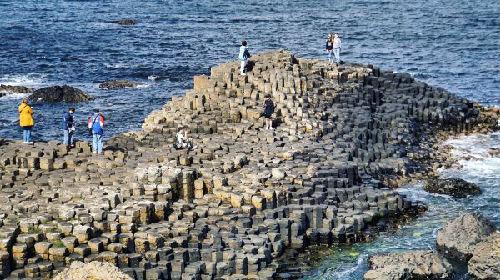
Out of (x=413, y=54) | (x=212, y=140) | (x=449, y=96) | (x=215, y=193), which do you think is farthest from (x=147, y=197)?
(x=413, y=54)

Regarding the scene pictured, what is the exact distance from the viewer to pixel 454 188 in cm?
3488

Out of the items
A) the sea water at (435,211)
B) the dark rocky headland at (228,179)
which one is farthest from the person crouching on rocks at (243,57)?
the sea water at (435,211)

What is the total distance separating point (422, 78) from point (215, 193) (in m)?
34.3

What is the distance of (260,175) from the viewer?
1244 inches

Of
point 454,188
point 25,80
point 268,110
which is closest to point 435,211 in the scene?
point 454,188

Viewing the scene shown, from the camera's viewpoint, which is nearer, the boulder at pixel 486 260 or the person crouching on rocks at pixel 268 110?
the boulder at pixel 486 260

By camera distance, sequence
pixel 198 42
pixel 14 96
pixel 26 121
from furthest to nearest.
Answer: pixel 198 42 < pixel 14 96 < pixel 26 121

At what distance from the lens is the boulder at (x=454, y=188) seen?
3466 cm

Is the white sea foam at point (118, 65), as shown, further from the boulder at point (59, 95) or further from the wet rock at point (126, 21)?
the wet rock at point (126, 21)

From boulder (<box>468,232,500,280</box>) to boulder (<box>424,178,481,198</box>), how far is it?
7.31 m

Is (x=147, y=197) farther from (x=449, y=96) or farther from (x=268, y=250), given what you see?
(x=449, y=96)

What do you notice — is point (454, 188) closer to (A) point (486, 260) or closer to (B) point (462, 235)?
(B) point (462, 235)

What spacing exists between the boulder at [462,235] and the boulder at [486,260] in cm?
88

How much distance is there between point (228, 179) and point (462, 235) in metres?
8.68
